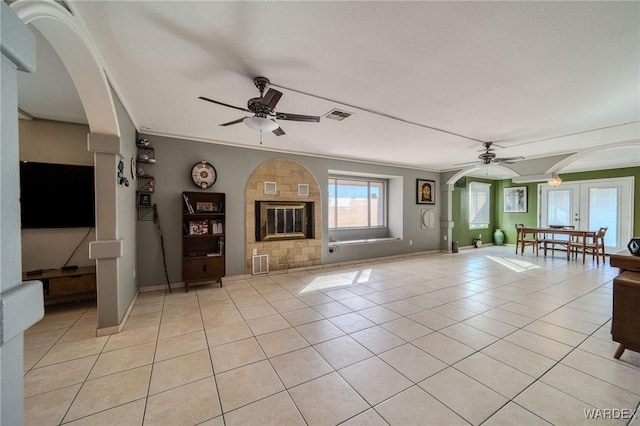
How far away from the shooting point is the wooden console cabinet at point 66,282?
10.1 ft

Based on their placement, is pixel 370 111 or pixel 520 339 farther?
pixel 370 111

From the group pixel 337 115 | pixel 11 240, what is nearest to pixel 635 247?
pixel 337 115

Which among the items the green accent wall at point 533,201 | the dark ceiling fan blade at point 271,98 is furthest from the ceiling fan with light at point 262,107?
the green accent wall at point 533,201

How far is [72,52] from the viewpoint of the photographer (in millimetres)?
1831

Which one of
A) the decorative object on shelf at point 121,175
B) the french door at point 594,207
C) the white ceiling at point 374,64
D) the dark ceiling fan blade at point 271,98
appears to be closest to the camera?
the white ceiling at point 374,64

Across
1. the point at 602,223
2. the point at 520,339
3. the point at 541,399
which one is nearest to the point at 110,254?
the point at 541,399

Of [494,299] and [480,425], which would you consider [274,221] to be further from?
[480,425]

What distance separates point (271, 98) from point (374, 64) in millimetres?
917

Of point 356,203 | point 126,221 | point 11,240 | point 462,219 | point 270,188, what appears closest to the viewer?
point 11,240

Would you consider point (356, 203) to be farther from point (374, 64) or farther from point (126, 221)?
point (126, 221)

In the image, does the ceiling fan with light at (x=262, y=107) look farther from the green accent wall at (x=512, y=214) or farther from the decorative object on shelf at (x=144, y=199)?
the green accent wall at (x=512, y=214)

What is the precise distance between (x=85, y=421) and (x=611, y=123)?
6.29 meters

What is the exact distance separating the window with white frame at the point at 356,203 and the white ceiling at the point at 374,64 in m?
2.70

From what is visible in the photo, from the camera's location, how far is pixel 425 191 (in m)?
7.38
